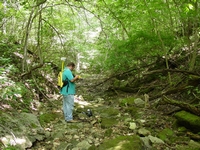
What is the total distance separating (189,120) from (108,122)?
7.21 ft

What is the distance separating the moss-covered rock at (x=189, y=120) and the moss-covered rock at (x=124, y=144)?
1347mm

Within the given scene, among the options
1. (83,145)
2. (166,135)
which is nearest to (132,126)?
(166,135)

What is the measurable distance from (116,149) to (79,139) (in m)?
1.16

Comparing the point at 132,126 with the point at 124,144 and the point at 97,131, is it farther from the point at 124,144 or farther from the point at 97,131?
the point at 124,144

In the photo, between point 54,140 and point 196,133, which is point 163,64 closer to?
point 196,133

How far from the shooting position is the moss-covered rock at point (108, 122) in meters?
5.12

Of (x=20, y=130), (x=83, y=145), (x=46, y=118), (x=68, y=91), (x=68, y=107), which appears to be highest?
(x=68, y=91)

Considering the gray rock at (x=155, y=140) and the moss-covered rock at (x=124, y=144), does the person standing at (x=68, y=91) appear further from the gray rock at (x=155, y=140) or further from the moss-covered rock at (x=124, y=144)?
the gray rock at (x=155, y=140)

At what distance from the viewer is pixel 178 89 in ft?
18.2

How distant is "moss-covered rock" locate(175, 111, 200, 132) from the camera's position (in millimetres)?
4148

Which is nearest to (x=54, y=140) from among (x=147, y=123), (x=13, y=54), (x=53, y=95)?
(x=147, y=123)

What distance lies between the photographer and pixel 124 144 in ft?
12.4

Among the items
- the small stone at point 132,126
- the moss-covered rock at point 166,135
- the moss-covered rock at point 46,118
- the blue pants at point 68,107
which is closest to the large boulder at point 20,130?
the moss-covered rock at point 46,118

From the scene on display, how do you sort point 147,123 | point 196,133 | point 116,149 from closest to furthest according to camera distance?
point 116,149, point 196,133, point 147,123
